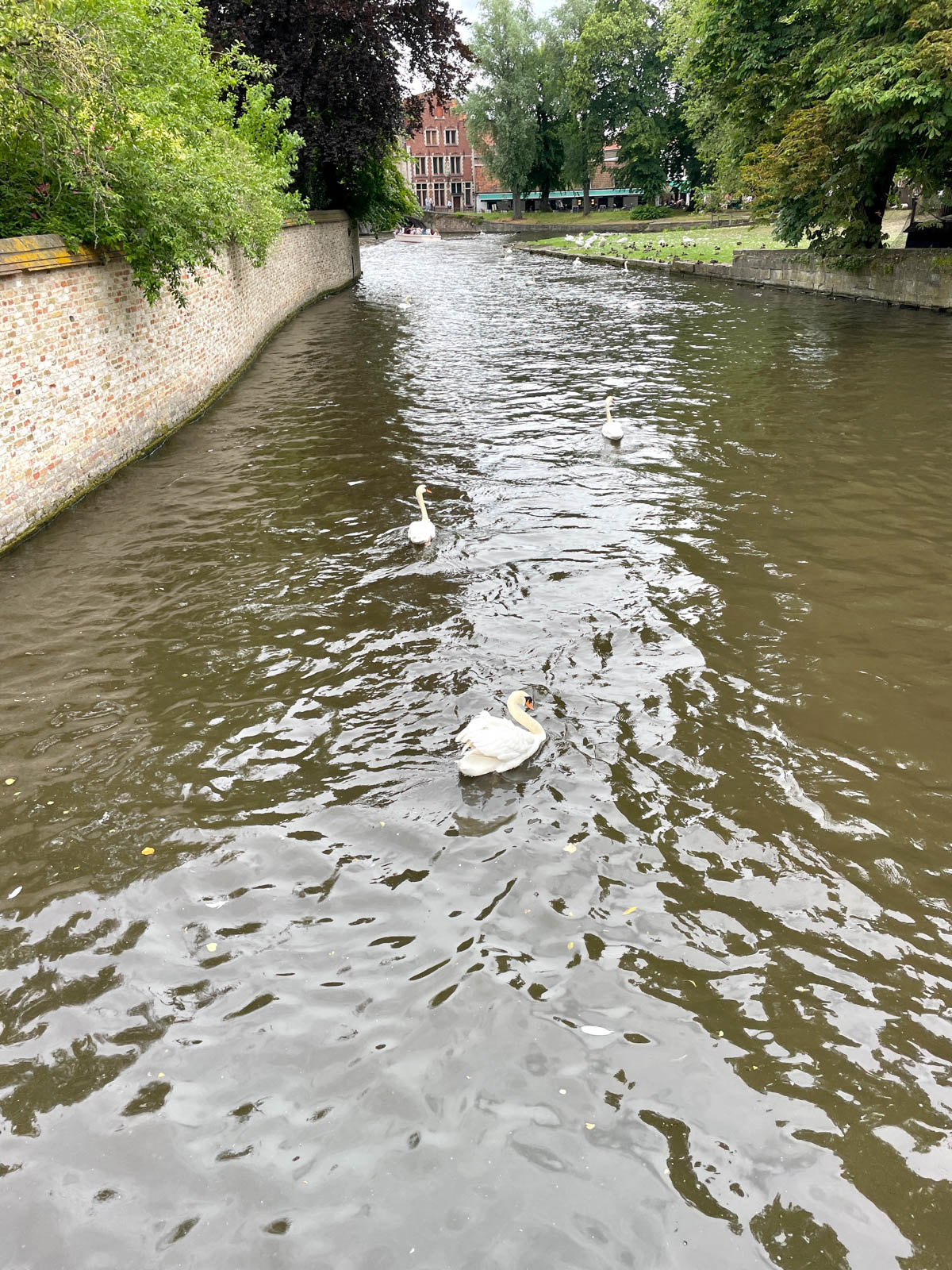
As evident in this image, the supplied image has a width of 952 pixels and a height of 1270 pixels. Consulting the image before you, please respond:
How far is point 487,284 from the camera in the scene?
36.5m

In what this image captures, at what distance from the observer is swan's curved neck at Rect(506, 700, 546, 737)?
572 cm

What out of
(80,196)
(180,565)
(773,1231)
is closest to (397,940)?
(773,1231)

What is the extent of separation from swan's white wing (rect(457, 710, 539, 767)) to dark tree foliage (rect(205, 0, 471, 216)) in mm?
26619

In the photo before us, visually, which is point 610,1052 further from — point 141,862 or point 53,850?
point 53,850

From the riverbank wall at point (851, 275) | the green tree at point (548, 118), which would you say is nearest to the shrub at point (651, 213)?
the green tree at point (548, 118)

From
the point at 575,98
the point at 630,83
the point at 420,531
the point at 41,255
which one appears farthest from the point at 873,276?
the point at 630,83

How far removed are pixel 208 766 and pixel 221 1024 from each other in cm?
215

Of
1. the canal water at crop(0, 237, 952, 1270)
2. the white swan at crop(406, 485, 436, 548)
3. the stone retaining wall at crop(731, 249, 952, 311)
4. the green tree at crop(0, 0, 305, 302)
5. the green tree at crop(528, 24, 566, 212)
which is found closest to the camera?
the canal water at crop(0, 237, 952, 1270)

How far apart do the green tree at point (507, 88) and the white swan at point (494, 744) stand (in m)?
77.0

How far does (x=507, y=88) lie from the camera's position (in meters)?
68.6

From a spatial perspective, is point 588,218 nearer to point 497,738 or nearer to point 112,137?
point 112,137

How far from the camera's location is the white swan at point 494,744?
550 centimetres

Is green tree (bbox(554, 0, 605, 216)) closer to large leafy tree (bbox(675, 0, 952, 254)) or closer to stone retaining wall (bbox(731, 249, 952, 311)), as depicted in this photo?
large leafy tree (bbox(675, 0, 952, 254))

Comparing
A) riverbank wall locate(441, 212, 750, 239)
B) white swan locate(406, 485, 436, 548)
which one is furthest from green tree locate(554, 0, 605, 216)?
white swan locate(406, 485, 436, 548)
